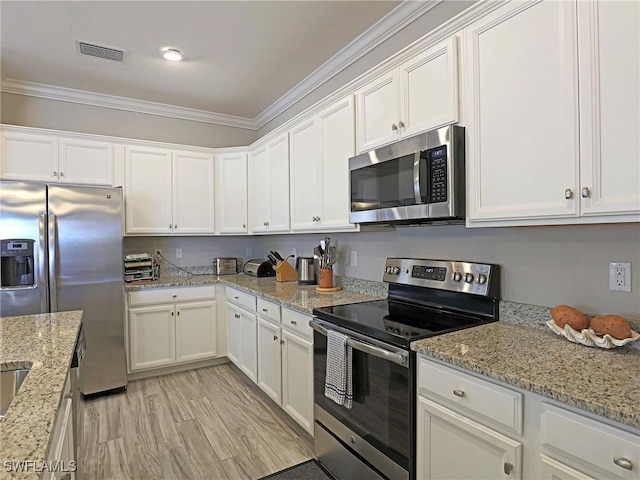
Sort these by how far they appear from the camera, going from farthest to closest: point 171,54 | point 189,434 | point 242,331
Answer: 1. point 242,331
2. point 171,54
3. point 189,434

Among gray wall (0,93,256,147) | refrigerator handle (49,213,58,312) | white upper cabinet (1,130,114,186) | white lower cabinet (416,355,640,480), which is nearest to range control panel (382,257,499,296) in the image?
white lower cabinet (416,355,640,480)

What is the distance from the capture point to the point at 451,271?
6.68 feet

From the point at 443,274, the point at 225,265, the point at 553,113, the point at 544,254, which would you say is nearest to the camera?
the point at 553,113

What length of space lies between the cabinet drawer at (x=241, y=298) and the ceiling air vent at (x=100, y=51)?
2.18 m

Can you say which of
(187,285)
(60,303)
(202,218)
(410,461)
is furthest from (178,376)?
(410,461)

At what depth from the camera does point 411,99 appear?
1.94 metres

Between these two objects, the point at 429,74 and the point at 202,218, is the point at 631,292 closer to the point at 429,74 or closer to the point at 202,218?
the point at 429,74

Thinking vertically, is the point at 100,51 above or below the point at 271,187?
above

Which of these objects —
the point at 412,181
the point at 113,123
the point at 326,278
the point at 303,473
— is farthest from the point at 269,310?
the point at 113,123

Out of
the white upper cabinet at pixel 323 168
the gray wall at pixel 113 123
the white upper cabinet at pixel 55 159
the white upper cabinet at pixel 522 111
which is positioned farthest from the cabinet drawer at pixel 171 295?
the white upper cabinet at pixel 522 111

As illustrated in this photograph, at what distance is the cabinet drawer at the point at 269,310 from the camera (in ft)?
8.67

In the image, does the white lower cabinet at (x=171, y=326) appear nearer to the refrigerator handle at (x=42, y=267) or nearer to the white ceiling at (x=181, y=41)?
the refrigerator handle at (x=42, y=267)

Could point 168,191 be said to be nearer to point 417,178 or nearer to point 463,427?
point 417,178

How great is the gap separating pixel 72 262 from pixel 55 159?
1000 millimetres
